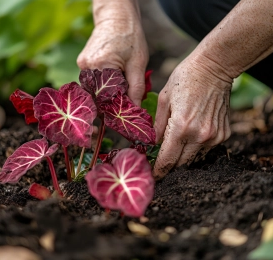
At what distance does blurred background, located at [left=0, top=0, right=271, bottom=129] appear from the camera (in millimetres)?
2792

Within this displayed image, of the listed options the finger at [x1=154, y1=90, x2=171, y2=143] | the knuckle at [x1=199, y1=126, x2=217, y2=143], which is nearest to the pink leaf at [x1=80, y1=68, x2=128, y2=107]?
the finger at [x1=154, y1=90, x2=171, y2=143]

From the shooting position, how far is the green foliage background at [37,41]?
110 inches

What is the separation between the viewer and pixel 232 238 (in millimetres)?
972

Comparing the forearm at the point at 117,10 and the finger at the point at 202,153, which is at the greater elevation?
the forearm at the point at 117,10

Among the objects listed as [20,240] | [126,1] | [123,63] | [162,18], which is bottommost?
[162,18]

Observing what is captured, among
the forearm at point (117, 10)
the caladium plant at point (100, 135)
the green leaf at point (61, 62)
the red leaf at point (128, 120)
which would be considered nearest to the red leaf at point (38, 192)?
the caladium plant at point (100, 135)

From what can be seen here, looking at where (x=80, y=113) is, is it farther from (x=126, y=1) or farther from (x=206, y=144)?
(x=126, y=1)

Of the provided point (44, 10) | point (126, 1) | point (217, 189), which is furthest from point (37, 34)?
point (217, 189)

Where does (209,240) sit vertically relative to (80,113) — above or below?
below

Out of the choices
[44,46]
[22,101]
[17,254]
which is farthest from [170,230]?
[44,46]

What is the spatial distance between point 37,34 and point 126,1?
1.31 metres

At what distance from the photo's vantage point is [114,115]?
1322mm

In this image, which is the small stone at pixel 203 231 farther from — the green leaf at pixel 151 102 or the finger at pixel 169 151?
the green leaf at pixel 151 102

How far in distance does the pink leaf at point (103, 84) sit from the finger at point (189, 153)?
0.26 m
